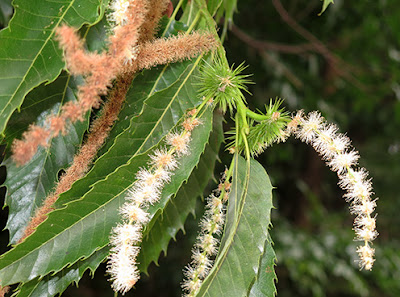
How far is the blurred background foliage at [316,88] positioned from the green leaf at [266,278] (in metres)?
1.10

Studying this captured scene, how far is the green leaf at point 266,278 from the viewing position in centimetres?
58

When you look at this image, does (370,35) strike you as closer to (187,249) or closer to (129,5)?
(187,249)

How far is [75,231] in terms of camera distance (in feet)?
1.59

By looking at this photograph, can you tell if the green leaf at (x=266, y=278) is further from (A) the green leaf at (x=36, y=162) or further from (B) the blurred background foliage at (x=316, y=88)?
(B) the blurred background foliage at (x=316, y=88)

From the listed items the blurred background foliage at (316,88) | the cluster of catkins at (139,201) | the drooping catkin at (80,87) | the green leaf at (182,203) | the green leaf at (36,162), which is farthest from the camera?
the blurred background foliage at (316,88)

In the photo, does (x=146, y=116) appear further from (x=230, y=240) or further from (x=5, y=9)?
(x=5, y=9)

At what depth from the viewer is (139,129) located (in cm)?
54

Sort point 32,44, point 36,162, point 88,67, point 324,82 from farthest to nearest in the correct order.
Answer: point 324,82 → point 36,162 → point 32,44 → point 88,67

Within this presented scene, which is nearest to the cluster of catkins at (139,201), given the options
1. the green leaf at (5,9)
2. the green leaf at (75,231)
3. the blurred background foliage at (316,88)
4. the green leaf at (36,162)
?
the green leaf at (75,231)

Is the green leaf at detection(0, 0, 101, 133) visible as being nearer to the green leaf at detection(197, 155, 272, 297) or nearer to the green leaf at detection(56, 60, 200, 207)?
the green leaf at detection(56, 60, 200, 207)

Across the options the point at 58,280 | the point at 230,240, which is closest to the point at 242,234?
the point at 230,240

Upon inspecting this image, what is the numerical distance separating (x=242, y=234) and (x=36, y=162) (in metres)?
0.29

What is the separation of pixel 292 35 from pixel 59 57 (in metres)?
1.84

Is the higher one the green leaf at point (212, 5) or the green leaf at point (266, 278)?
the green leaf at point (212, 5)
